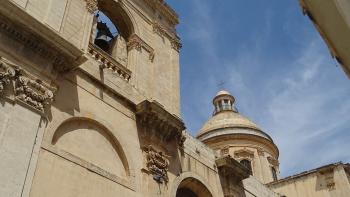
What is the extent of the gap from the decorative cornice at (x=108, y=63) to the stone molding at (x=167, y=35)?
3030 millimetres

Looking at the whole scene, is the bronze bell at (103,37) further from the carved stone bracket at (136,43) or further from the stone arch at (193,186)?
the stone arch at (193,186)

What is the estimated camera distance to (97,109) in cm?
1011

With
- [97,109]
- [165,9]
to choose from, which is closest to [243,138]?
[165,9]

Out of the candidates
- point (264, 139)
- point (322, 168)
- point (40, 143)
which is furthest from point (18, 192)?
point (264, 139)

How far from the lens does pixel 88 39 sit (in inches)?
444

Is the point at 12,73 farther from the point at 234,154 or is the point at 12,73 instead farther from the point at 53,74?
the point at 234,154

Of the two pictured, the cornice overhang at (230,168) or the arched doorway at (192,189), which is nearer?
the arched doorway at (192,189)

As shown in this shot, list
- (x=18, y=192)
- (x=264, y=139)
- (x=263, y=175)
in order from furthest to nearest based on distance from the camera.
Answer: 1. (x=264, y=139)
2. (x=263, y=175)
3. (x=18, y=192)

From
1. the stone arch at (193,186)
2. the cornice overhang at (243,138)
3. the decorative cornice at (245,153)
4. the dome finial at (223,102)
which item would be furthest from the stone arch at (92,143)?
the dome finial at (223,102)

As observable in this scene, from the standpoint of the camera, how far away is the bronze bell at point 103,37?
42.8 ft

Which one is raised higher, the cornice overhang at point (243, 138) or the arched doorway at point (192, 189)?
the cornice overhang at point (243, 138)

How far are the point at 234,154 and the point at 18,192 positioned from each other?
825 inches

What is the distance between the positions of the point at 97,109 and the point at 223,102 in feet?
78.1

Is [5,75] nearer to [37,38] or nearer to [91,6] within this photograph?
[37,38]
